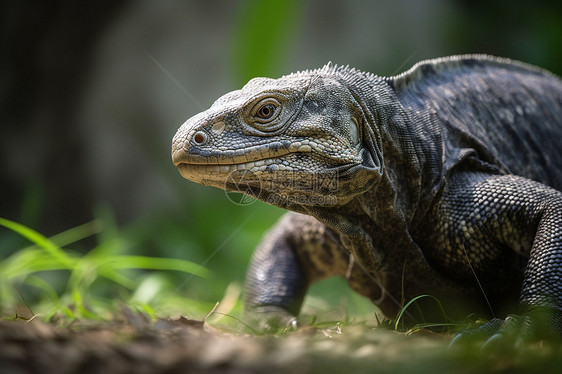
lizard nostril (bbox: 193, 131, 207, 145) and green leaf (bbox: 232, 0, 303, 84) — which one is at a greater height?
green leaf (bbox: 232, 0, 303, 84)

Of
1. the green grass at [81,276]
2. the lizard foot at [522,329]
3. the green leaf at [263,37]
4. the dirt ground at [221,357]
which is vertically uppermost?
the green leaf at [263,37]

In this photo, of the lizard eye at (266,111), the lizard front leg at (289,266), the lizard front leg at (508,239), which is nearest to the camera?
the lizard front leg at (508,239)

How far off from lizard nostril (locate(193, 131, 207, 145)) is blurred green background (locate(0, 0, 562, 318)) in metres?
4.22

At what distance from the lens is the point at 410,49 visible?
961 centimetres

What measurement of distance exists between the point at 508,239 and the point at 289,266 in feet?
6.54

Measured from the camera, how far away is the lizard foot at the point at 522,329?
2885mm

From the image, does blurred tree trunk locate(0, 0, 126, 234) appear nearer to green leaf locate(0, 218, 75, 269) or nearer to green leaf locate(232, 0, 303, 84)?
green leaf locate(232, 0, 303, 84)

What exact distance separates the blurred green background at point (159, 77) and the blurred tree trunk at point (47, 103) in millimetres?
19

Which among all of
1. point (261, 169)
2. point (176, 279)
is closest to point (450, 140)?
point (261, 169)

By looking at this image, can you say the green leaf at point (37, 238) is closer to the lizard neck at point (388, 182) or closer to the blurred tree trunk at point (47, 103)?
the lizard neck at point (388, 182)

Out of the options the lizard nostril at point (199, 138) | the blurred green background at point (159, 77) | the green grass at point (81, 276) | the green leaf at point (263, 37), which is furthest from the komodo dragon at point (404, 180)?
the green leaf at point (263, 37)

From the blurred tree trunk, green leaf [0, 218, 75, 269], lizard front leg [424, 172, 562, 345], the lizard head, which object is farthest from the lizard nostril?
the blurred tree trunk

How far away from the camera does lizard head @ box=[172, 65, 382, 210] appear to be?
3.37 metres

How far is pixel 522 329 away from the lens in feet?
9.73
